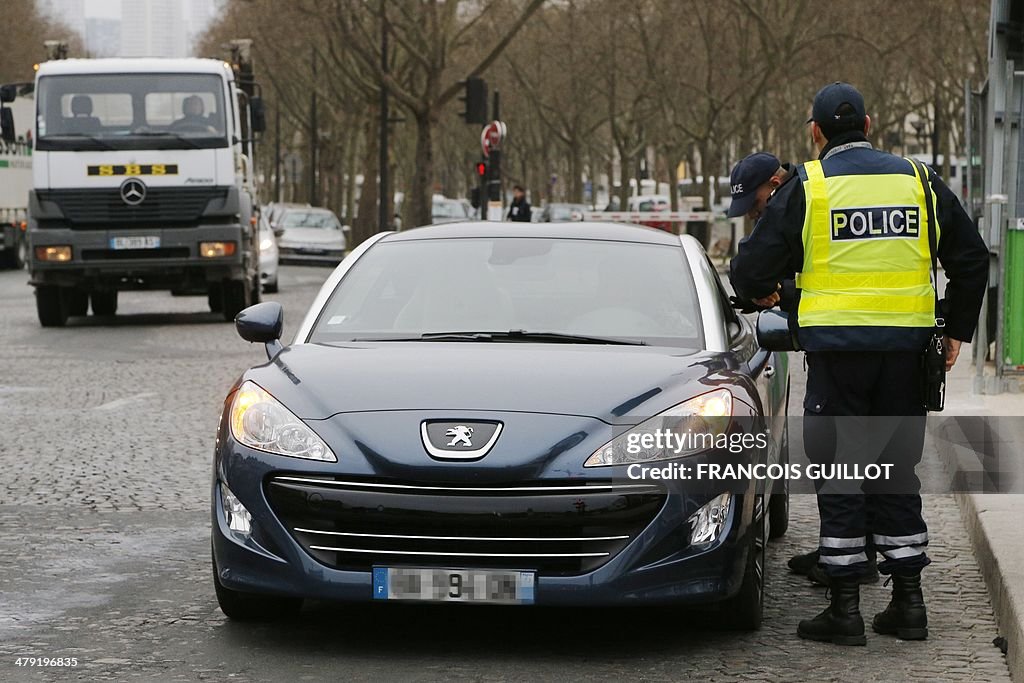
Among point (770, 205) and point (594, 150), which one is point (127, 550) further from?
point (594, 150)

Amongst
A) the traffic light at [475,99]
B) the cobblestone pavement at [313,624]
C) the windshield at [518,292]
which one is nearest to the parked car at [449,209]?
the traffic light at [475,99]

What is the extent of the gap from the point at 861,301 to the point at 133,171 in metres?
16.1

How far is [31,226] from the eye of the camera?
21.3 m

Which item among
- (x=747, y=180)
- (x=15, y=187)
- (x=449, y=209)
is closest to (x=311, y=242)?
(x=15, y=187)

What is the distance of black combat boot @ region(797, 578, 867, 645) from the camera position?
19.4 ft

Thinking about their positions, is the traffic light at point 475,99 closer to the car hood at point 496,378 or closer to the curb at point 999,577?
the curb at point 999,577

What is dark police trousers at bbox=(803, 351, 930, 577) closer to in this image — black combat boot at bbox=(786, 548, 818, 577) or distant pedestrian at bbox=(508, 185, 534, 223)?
black combat boot at bbox=(786, 548, 818, 577)

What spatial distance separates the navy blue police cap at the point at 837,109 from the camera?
6.00 m

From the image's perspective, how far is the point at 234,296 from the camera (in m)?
22.9

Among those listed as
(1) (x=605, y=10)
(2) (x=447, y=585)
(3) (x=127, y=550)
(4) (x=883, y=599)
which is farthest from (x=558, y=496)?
(1) (x=605, y=10)

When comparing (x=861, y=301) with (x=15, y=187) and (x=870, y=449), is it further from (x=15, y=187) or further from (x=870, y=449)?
(x=15, y=187)

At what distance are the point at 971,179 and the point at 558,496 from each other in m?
10.8

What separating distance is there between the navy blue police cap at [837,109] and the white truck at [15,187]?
3266 cm

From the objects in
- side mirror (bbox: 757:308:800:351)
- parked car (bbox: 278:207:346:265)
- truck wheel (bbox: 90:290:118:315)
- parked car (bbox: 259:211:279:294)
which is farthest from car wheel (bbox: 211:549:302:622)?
parked car (bbox: 278:207:346:265)
